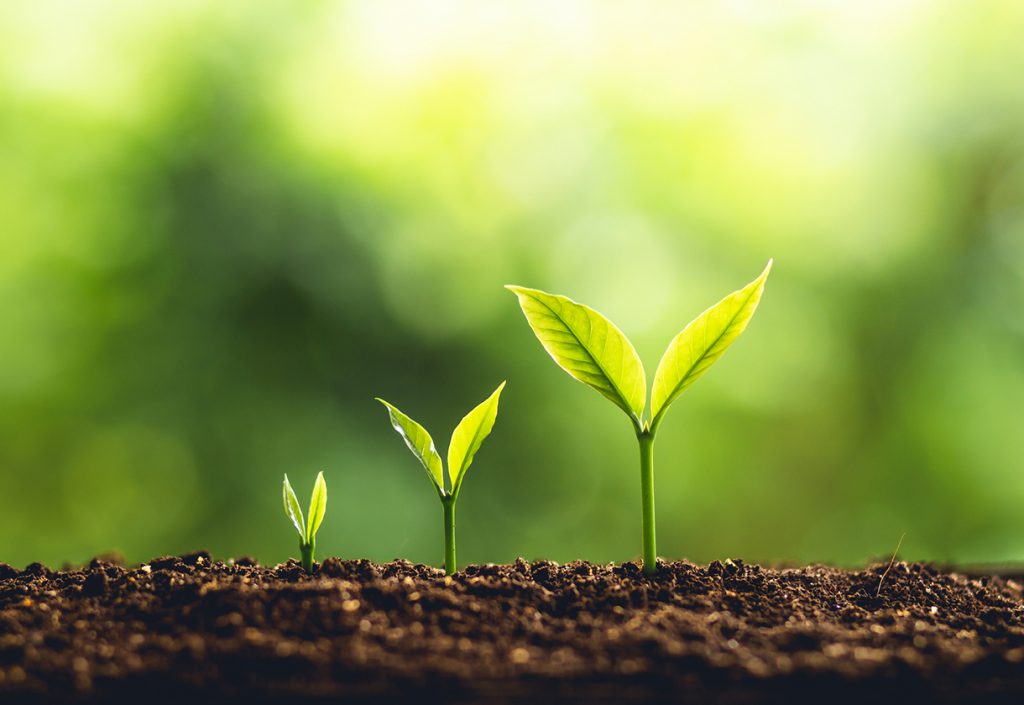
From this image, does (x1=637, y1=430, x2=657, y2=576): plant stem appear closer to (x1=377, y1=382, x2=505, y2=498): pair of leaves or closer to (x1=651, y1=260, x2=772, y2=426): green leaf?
(x1=651, y1=260, x2=772, y2=426): green leaf

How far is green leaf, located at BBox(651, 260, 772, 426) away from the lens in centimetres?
91

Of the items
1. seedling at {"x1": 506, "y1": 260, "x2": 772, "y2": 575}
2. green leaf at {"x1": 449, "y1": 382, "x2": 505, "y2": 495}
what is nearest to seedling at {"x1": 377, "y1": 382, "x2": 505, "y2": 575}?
green leaf at {"x1": 449, "y1": 382, "x2": 505, "y2": 495}

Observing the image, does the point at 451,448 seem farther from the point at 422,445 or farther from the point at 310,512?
the point at 310,512

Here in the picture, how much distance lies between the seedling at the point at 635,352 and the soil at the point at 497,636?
0.46 ft

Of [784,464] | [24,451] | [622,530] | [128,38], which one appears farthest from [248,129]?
[784,464]

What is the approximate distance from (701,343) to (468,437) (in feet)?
0.96

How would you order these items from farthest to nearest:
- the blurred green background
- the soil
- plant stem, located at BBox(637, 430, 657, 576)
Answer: the blurred green background, plant stem, located at BBox(637, 430, 657, 576), the soil

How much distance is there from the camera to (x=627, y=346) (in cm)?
92

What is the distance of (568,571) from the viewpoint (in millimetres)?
979

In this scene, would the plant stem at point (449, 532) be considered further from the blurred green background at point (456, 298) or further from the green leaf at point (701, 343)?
the blurred green background at point (456, 298)

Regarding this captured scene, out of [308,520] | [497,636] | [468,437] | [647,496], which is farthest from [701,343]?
[308,520]

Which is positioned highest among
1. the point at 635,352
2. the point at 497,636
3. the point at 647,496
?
the point at 635,352

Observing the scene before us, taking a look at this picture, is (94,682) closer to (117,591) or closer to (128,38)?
(117,591)

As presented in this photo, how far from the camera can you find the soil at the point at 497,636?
632 millimetres
